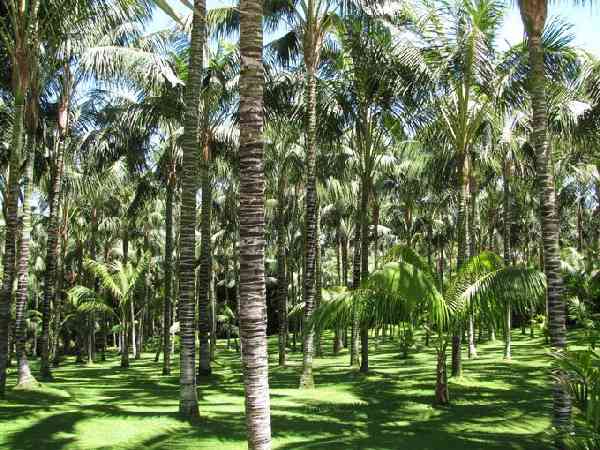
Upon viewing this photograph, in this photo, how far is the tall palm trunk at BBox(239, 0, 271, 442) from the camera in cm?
568

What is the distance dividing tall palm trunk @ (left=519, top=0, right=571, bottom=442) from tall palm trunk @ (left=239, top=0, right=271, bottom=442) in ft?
17.9

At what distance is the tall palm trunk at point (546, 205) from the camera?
921 centimetres

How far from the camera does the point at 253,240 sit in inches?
232

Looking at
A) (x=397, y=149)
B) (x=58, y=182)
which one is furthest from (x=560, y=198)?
(x=58, y=182)

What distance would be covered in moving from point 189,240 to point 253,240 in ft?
21.2

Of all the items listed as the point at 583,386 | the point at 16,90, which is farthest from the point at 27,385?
the point at 583,386

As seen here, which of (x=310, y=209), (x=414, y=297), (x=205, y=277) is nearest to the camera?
(x=414, y=297)

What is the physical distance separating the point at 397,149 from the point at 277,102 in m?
8.74

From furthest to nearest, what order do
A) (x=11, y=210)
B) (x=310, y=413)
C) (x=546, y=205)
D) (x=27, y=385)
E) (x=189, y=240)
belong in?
(x=27, y=385) < (x=11, y=210) < (x=310, y=413) < (x=189, y=240) < (x=546, y=205)

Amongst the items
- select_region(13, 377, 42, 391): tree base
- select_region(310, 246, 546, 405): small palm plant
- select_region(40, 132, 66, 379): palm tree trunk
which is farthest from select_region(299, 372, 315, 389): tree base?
select_region(40, 132, 66, 379): palm tree trunk

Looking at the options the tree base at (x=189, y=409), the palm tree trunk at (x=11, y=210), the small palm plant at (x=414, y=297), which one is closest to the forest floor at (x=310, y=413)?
the tree base at (x=189, y=409)

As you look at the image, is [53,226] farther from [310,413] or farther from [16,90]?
[310,413]

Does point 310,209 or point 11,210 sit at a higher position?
point 310,209

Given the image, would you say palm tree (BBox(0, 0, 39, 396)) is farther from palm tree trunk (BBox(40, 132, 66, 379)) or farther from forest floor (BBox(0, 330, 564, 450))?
palm tree trunk (BBox(40, 132, 66, 379))
